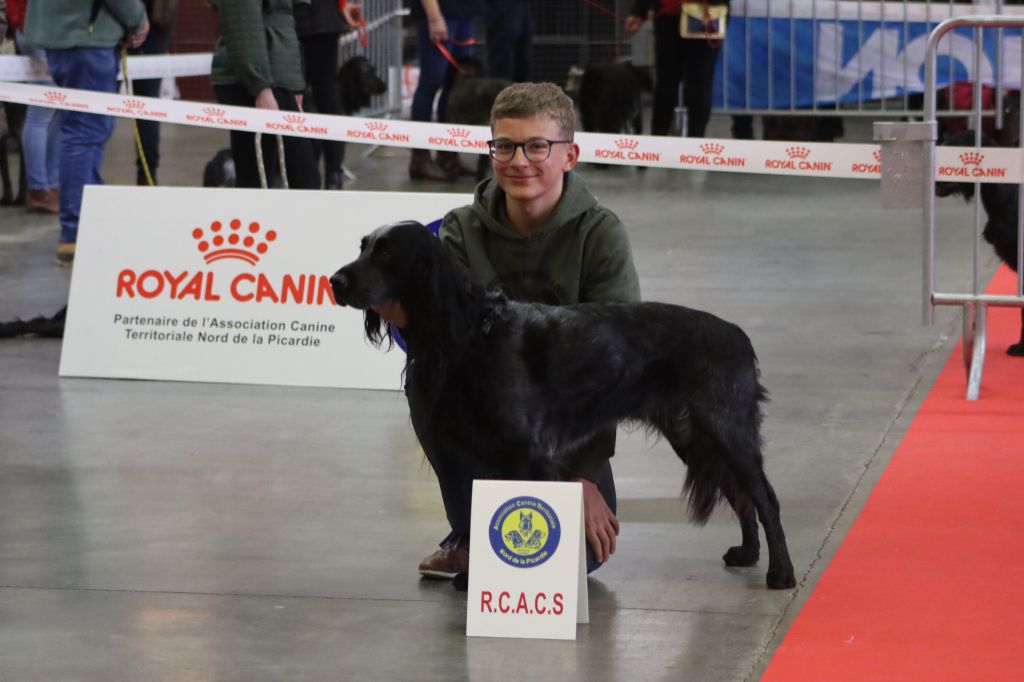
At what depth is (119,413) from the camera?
5.40 m

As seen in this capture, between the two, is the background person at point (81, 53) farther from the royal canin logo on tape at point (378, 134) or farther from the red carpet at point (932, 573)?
the red carpet at point (932, 573)

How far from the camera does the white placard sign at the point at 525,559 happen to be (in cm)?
326

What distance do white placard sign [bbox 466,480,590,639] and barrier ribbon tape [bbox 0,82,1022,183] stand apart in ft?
9.43

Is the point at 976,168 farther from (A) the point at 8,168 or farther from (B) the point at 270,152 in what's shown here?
(A) the point at 8,168

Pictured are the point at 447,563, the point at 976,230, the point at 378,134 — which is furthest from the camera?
the point at 378,134

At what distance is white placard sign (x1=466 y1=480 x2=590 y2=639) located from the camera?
3.26 metres

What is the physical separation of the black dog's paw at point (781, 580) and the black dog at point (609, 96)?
334 inches

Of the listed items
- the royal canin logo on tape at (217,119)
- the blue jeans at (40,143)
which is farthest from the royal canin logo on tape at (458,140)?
the blue jeans at (40,143)

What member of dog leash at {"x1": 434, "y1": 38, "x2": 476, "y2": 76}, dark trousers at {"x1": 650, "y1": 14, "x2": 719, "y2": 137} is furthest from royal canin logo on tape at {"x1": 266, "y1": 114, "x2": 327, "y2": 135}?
dark trousers at {"x1": 650, "y1": 14, "x2": 719, "y2": 137}

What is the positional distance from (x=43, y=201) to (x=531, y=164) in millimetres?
7049

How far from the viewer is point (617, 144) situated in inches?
255

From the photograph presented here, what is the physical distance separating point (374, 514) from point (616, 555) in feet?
2.41

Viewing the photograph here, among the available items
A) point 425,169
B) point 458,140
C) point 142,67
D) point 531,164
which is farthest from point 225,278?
point 425,169

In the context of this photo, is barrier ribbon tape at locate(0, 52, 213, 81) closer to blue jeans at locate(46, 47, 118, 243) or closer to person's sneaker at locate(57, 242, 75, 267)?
blue jeans at locate(46, 47, 118, 243)
